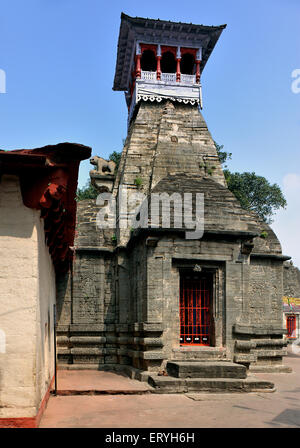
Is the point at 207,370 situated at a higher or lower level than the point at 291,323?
higher

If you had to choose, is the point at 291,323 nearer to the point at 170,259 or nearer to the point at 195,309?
the point at 195,309

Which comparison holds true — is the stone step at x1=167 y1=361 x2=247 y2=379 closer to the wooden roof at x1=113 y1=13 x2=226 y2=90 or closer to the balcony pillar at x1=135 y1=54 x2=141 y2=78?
the balcony pillar at x1=135 y1=54 x2=141 y2=78

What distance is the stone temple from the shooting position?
13.7m

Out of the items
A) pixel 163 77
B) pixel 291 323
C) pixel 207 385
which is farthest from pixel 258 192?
pixel 207 385

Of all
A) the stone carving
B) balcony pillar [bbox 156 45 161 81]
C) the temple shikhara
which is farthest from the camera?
balcony pillar [bbox 156 45 161 81]

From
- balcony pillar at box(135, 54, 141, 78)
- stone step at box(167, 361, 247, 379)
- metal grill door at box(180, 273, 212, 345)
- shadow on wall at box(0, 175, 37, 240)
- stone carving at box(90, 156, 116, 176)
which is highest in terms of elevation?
balcony pillar at box(135, 54, 141, 78)

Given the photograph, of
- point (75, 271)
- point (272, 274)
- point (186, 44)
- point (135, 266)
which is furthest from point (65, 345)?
point (186, 44)

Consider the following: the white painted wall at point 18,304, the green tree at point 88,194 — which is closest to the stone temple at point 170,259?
the white painted wall at point 18,304

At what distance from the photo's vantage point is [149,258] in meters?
13.9

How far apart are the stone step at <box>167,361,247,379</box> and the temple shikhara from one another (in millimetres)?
25

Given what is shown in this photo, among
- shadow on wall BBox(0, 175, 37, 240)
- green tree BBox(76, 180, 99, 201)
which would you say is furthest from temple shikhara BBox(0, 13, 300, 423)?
green tree BBox(76, 180, 99, 201)

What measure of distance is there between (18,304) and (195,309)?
26.9 feet
